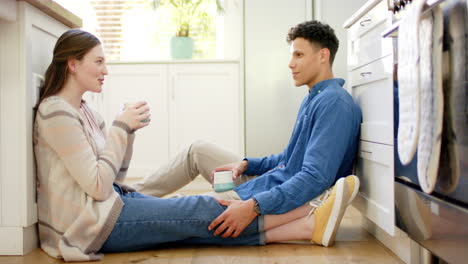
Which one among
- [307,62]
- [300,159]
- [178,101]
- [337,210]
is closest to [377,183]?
[337,210]

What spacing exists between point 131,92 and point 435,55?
3035mm

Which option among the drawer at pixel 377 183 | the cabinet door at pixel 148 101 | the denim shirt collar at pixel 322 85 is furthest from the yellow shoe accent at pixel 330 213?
the cabinet door at pixel 148 101

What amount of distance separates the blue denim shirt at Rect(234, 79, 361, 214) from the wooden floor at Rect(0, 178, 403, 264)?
0.15 meters

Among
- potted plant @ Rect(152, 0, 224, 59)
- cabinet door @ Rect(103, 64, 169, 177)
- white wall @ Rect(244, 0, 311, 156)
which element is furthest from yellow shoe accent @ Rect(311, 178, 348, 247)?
potted plant @ Rect(152, 0, 224, 59)

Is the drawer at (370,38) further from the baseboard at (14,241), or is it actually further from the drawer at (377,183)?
the baseboard at (14,241)

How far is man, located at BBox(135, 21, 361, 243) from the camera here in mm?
1743

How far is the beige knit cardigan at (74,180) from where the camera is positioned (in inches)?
64.0

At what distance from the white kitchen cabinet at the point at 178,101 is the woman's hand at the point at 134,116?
2.05 m

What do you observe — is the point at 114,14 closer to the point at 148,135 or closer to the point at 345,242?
the point at 148,135

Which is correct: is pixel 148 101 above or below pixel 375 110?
above

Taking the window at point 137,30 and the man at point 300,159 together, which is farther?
the window at point 137,30

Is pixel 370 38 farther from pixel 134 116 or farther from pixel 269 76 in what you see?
pixel 269 76

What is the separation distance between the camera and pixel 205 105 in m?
3.87

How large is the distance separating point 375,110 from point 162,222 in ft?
2.69
